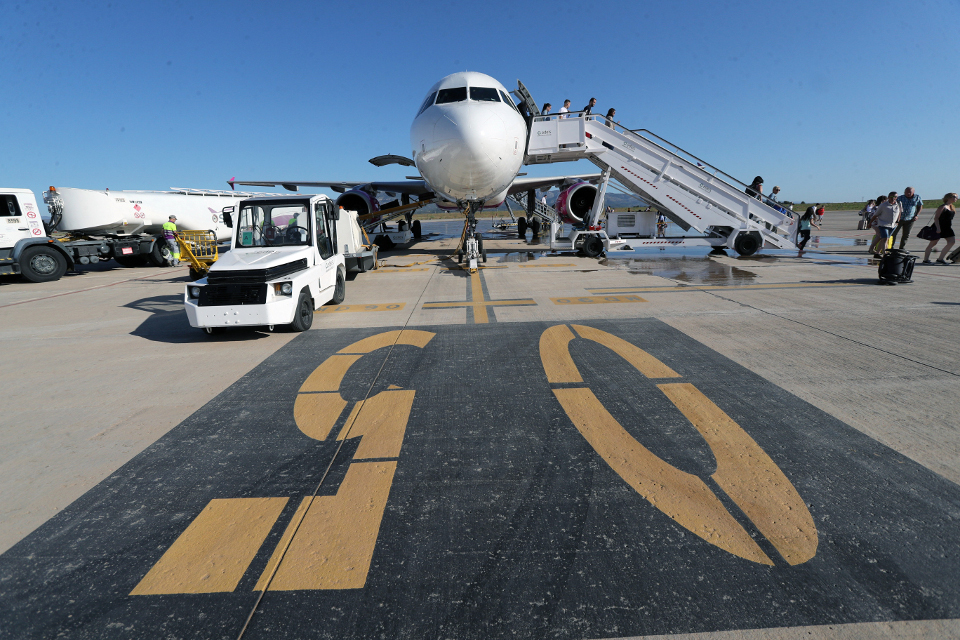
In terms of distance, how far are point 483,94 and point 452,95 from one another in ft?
2.46

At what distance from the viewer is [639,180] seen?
48.9 feet

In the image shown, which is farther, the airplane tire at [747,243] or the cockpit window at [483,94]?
the airplane tire at [747,243]

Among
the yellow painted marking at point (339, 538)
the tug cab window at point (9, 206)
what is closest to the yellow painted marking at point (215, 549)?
the yellow painted marking at point (339, 538)

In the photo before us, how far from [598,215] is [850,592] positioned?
14597mm

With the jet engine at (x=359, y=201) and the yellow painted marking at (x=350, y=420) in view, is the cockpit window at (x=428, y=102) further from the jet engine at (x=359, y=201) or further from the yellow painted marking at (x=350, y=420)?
the yellow painted marking at (x=350, y=420)

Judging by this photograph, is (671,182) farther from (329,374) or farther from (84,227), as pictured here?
(84,227)

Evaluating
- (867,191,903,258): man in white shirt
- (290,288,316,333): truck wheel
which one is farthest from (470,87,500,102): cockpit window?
(867,191,903,258): man in white shirt

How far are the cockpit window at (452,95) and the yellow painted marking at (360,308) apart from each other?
5268 mm

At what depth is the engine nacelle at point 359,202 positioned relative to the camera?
18.4 m

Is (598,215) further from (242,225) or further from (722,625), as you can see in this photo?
(722,625)

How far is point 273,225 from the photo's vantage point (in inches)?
321

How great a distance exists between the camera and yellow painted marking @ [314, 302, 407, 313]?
8.84 m

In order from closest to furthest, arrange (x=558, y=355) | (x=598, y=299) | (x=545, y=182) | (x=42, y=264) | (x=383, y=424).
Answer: (x=383, y=424), (x=558, y=355), (x=598, y=299), (x=42, y=264), (x=545, y=182)

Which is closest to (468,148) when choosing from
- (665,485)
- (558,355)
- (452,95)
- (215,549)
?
(452,95)
